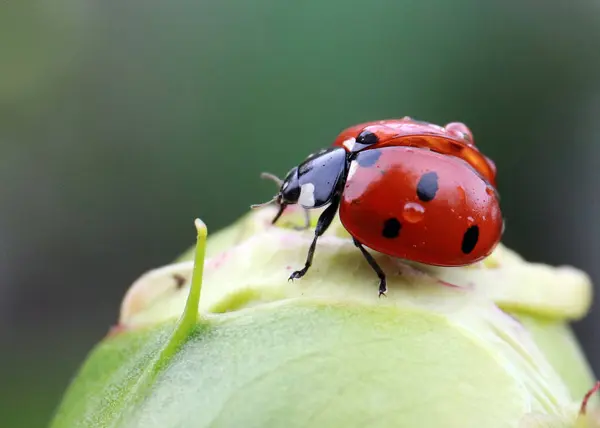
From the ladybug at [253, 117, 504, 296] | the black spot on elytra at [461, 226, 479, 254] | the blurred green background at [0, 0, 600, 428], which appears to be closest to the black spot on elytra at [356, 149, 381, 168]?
the ladybug at [253, 117, 504, 296]

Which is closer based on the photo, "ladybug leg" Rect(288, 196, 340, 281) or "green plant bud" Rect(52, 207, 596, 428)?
"green plant bud" Rect(52, 207, 596, 428)

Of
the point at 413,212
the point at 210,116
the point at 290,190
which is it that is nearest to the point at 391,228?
the point at 413,212

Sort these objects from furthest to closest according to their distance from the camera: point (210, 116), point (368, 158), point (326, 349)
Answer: point (210, 116)
point (368, 158)
point (326, 349)

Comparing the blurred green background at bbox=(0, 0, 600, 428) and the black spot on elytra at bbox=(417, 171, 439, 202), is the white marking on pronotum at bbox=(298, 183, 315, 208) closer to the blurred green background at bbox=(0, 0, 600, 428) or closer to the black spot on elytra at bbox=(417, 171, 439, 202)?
the black spot on elytra at bbox=(417, 171, 439, 202)

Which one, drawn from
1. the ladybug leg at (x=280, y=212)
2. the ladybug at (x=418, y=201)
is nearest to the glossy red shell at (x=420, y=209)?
the ladybug at (x=418, y=201)

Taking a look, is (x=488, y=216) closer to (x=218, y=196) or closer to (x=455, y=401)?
(x=455, y=401)

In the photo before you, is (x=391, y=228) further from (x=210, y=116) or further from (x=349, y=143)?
(x=210, y=116)
